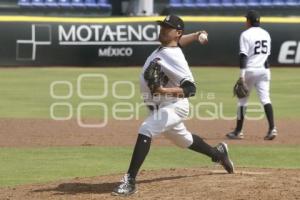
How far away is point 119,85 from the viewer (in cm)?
1928

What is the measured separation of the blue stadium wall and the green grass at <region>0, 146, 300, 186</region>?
12885mm

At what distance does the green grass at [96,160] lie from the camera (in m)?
8.65

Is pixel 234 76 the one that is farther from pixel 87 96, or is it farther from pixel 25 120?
pixel 25 120

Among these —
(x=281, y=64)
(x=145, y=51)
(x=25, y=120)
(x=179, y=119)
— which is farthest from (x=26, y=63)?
(x=179, y=119)

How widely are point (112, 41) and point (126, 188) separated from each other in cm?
1693

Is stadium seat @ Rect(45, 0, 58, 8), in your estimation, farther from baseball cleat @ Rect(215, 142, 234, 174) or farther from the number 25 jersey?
baseball cleat @ Rect(215, 142, 234, 174)

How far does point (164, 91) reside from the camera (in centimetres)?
685

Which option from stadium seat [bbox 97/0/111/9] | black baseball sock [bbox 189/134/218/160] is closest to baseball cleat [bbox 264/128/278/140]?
black baseball sock [bbox 189/134/218/160]

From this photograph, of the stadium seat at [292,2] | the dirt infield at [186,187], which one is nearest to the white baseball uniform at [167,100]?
the dirt infield at [186,187]

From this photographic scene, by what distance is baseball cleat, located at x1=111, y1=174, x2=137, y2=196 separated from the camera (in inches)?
271

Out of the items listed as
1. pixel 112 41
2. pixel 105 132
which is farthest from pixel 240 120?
pixel 112 41

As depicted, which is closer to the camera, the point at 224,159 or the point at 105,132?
the point at 224,159

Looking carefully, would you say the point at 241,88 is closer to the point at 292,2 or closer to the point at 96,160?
the point at 96,160

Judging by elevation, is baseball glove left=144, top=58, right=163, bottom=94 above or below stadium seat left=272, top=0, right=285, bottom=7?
above
